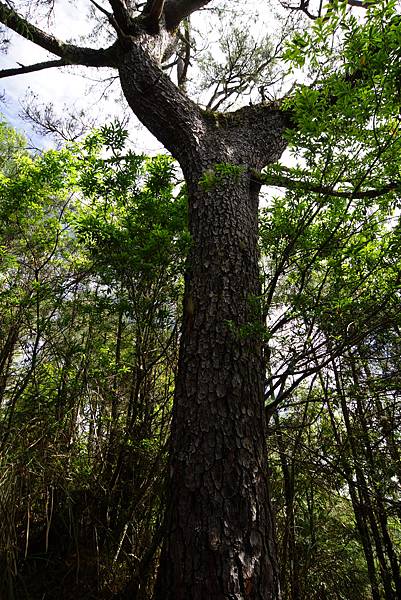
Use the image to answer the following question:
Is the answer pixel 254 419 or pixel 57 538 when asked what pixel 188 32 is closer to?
pixel 254 419

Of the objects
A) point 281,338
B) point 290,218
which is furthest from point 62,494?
point 290,218

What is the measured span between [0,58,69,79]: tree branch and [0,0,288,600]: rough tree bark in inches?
18.7

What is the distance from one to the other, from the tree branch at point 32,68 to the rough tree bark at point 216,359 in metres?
0.47

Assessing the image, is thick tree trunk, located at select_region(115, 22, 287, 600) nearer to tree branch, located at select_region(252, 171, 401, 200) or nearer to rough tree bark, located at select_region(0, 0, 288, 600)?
rough tree bark, located at select_region(0, 0, 288, 600)

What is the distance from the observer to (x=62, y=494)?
218 cm

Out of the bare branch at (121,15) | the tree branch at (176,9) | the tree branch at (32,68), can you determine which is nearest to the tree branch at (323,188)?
the bare branch at (121,15)

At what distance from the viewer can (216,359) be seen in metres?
1.87

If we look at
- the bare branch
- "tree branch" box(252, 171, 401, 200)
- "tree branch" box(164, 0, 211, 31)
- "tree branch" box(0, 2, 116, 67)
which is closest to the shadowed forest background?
"tree branch" box(252, 171, 401, 200)

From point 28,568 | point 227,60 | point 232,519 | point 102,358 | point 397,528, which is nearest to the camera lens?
point 232,519

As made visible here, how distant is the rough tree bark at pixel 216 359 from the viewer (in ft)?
4.52

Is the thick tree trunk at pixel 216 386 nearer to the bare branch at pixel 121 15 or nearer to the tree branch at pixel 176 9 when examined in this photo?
the bare branch at pixel 121 15

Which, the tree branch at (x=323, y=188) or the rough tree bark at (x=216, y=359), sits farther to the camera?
the tree branch at (x=323, y=188)

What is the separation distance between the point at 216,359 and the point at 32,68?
11.9ft

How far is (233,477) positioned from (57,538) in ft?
5.05
